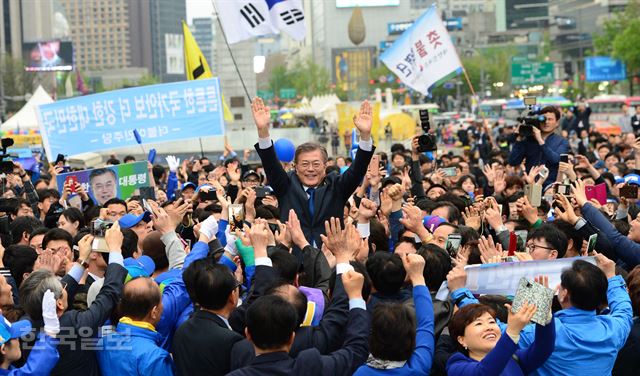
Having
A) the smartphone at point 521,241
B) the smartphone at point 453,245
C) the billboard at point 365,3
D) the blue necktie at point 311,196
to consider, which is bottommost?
the smartphone at point 521,241

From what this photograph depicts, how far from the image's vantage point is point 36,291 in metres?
5.43

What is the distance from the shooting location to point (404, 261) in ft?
17.5

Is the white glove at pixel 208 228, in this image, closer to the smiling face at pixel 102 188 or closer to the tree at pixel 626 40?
the smiling face at pixel 102 188

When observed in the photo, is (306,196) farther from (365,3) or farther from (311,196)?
(365,3)

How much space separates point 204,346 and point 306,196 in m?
2.24

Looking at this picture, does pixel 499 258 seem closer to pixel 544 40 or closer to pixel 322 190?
pixel 322 190

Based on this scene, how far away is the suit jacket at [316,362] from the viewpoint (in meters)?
4.77

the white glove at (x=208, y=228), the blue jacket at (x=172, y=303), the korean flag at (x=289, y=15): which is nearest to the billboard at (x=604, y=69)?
the korean flag at (x=289, y=15)

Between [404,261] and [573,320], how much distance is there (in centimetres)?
89

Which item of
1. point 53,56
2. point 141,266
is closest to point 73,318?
point 141,266

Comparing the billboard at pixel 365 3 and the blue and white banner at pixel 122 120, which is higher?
the billboard at pixel 365 3

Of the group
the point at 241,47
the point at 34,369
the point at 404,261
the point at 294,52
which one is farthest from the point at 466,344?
the point at 294,52

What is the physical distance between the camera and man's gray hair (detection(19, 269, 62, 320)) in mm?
5402

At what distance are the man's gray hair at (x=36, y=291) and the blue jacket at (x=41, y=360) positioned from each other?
12.2 inches
